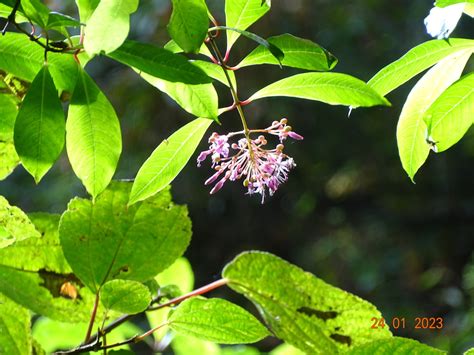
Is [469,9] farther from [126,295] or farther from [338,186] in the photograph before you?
[338,186]

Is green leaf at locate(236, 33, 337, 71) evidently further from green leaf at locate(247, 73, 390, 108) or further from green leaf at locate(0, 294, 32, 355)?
green leaf at locate(0, 294, 32, 355)

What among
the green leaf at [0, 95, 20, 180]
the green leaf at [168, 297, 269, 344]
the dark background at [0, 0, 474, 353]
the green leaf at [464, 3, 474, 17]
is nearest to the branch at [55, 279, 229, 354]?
the green leaf at [168, 297, 269, 344]

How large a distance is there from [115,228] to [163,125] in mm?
3078

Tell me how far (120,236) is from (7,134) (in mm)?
109

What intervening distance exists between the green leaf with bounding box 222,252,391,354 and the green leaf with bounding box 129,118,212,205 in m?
0.12

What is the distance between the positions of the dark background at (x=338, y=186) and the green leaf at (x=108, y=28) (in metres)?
2.90

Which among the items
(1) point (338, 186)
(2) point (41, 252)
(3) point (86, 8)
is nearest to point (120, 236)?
(2) point (41, 252)

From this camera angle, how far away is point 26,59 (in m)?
0.40

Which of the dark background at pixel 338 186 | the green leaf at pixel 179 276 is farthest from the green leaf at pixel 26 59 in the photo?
the dark background at pixel 338 186

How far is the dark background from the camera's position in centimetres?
338

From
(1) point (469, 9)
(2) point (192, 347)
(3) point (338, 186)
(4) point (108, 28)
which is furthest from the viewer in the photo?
(3) point (338, 186)

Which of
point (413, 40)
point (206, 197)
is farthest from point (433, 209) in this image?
A: point (206, 197)

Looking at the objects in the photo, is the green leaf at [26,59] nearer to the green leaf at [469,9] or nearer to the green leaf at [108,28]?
the green leaf at [108,28]

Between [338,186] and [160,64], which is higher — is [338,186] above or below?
below
